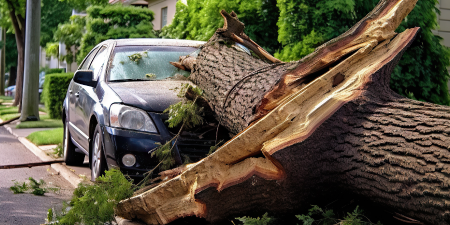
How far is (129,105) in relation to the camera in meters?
5.00

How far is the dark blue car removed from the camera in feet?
15.9

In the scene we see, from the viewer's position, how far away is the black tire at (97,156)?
5203mm

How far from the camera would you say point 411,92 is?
835cm

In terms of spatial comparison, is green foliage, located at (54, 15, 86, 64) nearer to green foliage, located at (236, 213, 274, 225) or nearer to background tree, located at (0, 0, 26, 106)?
background tree, located at (0, 0, 26, 106)

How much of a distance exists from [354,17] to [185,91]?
4.31 metres

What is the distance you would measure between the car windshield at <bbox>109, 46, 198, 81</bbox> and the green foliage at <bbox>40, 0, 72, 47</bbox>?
108ft

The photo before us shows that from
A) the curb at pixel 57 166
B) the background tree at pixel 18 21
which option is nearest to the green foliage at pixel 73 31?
the background tree at pixel 18 21

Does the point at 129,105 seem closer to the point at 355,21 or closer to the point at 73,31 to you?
the point at 355,21

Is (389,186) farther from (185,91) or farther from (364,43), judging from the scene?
(185,91)

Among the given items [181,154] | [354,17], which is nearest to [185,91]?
[181,154]

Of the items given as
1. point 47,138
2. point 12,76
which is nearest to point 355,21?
point 47,138

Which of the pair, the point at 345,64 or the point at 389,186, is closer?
the point at 389,186

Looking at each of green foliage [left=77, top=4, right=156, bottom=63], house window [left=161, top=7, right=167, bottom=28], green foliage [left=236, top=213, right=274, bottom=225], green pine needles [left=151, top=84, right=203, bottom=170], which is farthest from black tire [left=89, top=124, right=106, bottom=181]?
house window [left=161, top=7, right=167, bottom=28]

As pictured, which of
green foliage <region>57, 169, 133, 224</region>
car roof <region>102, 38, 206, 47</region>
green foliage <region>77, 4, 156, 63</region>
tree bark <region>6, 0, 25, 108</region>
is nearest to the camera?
green foliage <region>57, 169, 133, 224</region>
